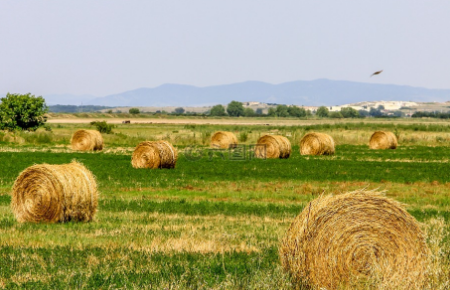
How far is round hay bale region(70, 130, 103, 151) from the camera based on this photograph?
4741 cm

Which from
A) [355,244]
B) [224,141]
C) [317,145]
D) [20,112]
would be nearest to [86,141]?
[224,141]

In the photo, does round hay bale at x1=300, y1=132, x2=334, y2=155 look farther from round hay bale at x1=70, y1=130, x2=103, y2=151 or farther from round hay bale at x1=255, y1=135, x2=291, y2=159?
round hay bale at x1=70, y1=130, x2=103, y2=151

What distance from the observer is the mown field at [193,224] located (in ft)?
A: 33.5

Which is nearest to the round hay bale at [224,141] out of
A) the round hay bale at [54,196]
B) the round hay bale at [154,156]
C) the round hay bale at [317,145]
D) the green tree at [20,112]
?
the round hay bale at [317,145]

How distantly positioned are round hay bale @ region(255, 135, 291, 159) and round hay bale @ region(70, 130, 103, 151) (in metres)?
12.4

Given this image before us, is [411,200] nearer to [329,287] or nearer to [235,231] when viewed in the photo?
[235,231]

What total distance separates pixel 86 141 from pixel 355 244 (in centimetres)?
3993

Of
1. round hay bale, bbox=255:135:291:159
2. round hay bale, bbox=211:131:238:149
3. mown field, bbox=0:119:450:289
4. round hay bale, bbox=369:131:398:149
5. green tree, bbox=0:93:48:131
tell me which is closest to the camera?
mown field, bbox=0:119:450:289

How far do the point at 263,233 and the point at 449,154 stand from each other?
117 feet

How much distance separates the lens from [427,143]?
6388 centimetres

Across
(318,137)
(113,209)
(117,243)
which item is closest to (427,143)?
(318,137)

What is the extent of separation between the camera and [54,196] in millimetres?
16219

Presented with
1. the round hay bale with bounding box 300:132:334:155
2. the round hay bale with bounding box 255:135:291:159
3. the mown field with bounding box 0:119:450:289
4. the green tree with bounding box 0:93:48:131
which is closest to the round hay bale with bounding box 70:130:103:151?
the mown field with bounding box 0:119:450:289

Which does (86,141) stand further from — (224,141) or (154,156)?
(154,156)
